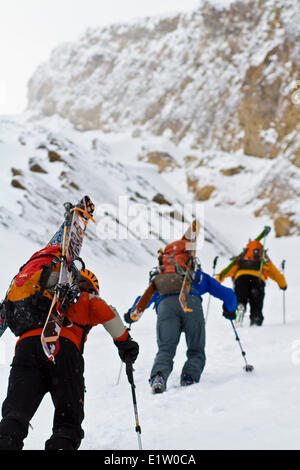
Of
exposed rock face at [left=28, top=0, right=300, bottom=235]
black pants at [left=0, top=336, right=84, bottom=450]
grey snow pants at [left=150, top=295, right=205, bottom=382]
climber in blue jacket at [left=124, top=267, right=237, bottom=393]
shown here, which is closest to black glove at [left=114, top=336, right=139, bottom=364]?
black pants at [left=0, top=336, right=84, bottom=450]

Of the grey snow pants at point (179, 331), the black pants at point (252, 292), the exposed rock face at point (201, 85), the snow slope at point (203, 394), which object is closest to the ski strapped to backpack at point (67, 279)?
the snow slope at point (203, 394)

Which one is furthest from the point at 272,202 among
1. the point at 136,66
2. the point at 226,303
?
the point at 136,66

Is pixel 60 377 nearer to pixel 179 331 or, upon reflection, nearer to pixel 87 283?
pixel 87 283

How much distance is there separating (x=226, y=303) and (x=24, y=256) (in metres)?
8.15

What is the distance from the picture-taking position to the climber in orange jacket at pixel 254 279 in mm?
8148

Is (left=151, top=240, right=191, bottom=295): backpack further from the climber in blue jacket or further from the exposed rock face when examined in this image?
the exposed rock face

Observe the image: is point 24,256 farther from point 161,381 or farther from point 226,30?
point 226,30

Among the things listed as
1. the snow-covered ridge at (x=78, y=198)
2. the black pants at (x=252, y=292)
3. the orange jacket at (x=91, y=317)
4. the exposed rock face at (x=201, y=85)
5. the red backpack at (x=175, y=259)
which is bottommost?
the orange jacket at (x=91, y=317)

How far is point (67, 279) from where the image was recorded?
295 centimetres

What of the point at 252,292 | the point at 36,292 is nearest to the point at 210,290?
the point at 36,292

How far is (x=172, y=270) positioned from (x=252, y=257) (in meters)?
3.91

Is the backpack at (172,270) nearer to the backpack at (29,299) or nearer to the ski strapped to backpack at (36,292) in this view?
the ski strapped to backpack at (36,292)

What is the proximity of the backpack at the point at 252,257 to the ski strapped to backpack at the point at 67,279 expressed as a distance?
17.0 feet

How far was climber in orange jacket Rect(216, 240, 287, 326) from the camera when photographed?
8.15m
